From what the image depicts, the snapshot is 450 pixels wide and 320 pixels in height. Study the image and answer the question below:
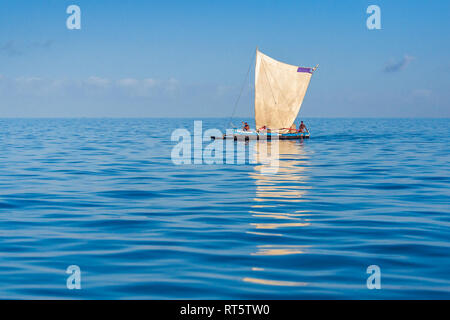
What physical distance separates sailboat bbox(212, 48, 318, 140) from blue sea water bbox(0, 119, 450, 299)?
36326 millimetres

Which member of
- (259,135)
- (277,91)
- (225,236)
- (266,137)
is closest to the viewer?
(225,236)

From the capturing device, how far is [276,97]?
64.9 metres

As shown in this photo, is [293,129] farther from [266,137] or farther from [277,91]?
[277,91]

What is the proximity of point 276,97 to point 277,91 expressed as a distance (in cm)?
71

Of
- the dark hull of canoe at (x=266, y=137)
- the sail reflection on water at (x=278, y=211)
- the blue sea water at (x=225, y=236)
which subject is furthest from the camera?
the dark hull of canoe at (x=266, y=137)

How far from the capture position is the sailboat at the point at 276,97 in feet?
210

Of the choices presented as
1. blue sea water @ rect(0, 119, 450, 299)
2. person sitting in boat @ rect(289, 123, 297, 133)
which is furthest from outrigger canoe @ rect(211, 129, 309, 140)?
blue sea water @ rect(0, 119, 450, 299)

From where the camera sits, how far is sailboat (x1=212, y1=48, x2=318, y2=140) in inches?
2520

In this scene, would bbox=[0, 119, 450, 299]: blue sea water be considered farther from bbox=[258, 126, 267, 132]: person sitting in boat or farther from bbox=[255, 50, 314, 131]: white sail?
bbox=[255, 50, 314, 131]: white sail

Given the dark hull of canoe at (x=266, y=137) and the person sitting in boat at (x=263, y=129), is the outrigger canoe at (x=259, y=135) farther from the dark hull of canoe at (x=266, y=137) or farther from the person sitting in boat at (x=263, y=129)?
the person sitting in boat at (x=263, y=129)

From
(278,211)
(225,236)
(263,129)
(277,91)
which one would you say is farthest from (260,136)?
(225,236)

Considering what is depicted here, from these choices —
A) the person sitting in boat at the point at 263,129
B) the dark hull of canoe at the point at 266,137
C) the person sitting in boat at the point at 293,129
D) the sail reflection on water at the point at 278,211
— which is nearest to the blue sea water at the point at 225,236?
the sail reflection on water at the point at 278,211

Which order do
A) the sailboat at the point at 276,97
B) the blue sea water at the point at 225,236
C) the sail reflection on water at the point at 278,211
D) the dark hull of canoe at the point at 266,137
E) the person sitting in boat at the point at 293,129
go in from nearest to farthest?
the blue sea water at the point at 225,236
the sail reflection on water at the point at 278,211
the dark hull of canoe at the point at 266,137
the sailboat at the point at 276,97
the person sitting in boat at the point at 293,129
